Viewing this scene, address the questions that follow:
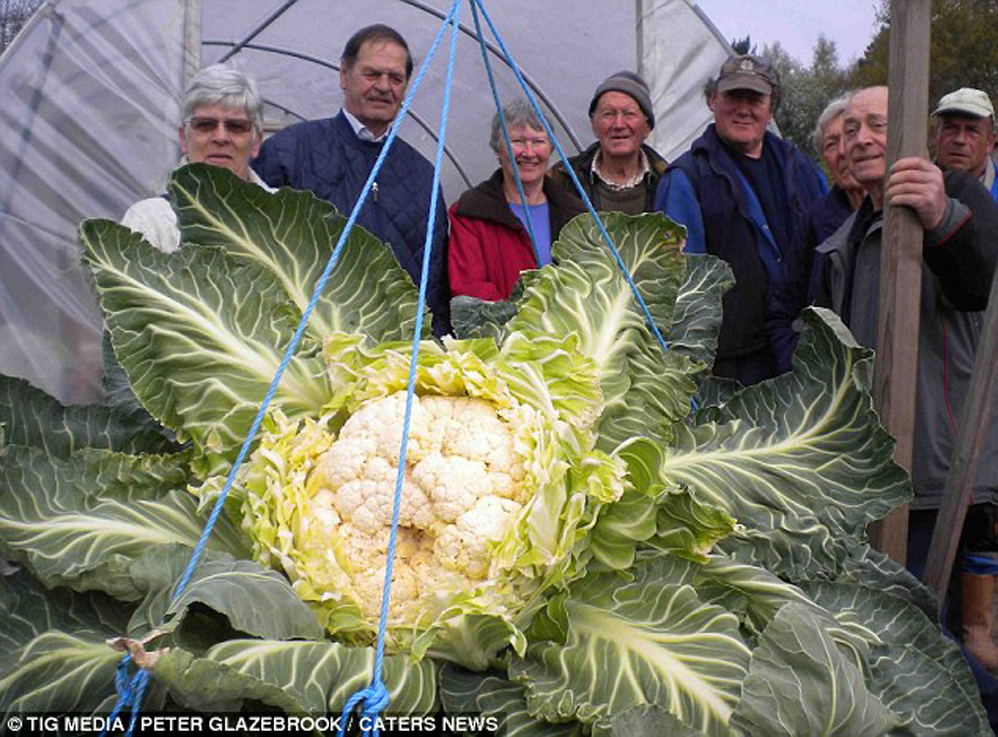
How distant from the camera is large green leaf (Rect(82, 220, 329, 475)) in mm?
2082

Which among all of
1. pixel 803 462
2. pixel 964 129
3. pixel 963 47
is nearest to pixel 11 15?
pixel 964 129

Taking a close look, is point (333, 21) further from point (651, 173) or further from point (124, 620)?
point (124, 620)

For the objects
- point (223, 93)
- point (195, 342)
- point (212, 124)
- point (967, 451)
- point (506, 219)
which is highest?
point (223, 93)

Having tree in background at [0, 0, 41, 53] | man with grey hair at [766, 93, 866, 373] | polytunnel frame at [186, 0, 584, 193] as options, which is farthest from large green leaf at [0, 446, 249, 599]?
tree in background at [0, 0, 41, 53]

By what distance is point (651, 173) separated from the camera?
4.91 m

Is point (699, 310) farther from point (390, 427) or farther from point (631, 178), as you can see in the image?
point (631, 178)

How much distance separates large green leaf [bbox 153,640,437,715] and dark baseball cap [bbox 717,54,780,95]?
3376 mm

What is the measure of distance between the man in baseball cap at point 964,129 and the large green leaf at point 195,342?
138 inches

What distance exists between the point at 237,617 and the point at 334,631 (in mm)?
246

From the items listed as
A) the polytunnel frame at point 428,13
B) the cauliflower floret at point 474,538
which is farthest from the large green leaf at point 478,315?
the polytunnel frame at point 428,13

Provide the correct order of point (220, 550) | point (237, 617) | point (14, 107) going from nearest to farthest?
point (237, 617)
point (220, 550)
point (14, 107)

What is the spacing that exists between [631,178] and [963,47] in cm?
3023

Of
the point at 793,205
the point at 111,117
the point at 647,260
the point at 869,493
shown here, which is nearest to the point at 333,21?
the point at 111,117

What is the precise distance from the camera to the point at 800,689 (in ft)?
A: 5.38
